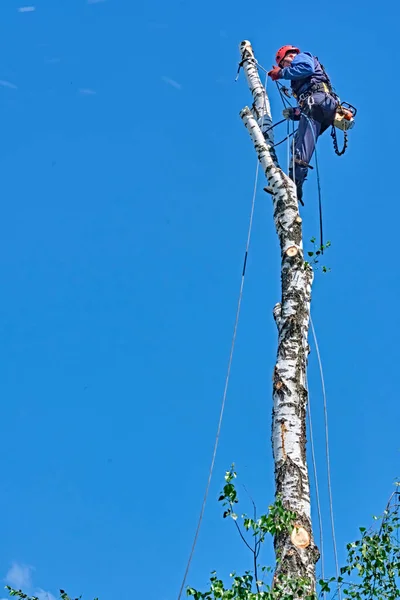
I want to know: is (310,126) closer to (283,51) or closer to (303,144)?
(303,144)

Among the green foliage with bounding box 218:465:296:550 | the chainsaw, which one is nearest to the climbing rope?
the chainsaw

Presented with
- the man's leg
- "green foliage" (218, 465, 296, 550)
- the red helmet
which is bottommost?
"green foliage" (218, 465, 296, 550)

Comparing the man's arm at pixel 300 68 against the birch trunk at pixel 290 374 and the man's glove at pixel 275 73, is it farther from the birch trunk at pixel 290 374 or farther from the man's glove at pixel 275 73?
the birch trunk at pixel 290 374

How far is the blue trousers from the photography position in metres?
6.84

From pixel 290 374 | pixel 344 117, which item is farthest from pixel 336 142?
pixel 290 374

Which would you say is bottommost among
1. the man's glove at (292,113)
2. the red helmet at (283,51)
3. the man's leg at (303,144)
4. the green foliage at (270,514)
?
the green foliage at (270,514)

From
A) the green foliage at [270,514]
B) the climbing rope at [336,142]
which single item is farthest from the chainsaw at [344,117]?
the green foliage at [270,514]

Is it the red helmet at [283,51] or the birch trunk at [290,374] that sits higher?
the red helmet at [283,51]

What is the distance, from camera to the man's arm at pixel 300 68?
7320 millimetres

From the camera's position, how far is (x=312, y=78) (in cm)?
741

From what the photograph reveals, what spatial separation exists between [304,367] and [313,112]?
110 inches

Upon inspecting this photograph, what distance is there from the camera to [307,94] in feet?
24.2

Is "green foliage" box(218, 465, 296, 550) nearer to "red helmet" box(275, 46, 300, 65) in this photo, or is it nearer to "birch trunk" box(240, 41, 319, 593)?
"birch trunk" box(240, 41, 319, 593)

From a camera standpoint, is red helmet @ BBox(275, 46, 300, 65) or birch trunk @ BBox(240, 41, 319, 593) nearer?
birch trunk @ BBox(240, 41, 319, 593)
